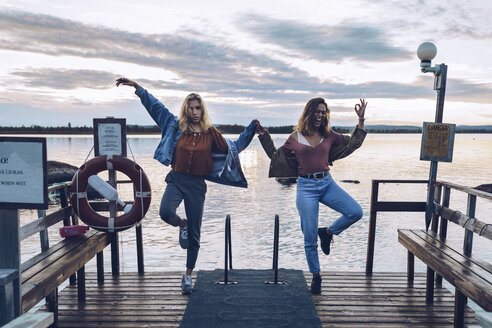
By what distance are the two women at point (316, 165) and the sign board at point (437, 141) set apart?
3.97 feet

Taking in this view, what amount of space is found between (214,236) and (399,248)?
17.4 feet

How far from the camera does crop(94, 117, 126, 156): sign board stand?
426 cm

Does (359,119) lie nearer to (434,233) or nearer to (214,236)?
(434,233)

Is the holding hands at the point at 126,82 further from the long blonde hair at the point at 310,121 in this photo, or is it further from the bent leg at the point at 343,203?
the bent leg at the point at 343,203

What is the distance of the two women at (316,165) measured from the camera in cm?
370

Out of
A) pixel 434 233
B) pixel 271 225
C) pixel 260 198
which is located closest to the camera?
pixel 434 233

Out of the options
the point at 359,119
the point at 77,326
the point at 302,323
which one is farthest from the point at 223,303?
the point at 359,119

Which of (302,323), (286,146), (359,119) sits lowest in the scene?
(302,323)

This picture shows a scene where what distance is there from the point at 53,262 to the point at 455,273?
120 inches

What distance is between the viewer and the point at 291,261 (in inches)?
377

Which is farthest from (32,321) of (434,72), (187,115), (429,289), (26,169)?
(434,72)

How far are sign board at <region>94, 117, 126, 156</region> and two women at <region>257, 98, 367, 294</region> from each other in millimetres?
1497

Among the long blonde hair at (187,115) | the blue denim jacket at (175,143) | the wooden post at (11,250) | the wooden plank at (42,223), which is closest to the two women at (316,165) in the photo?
the blue denim jacket at (175,143)

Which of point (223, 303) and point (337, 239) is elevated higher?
point (223, 303)
